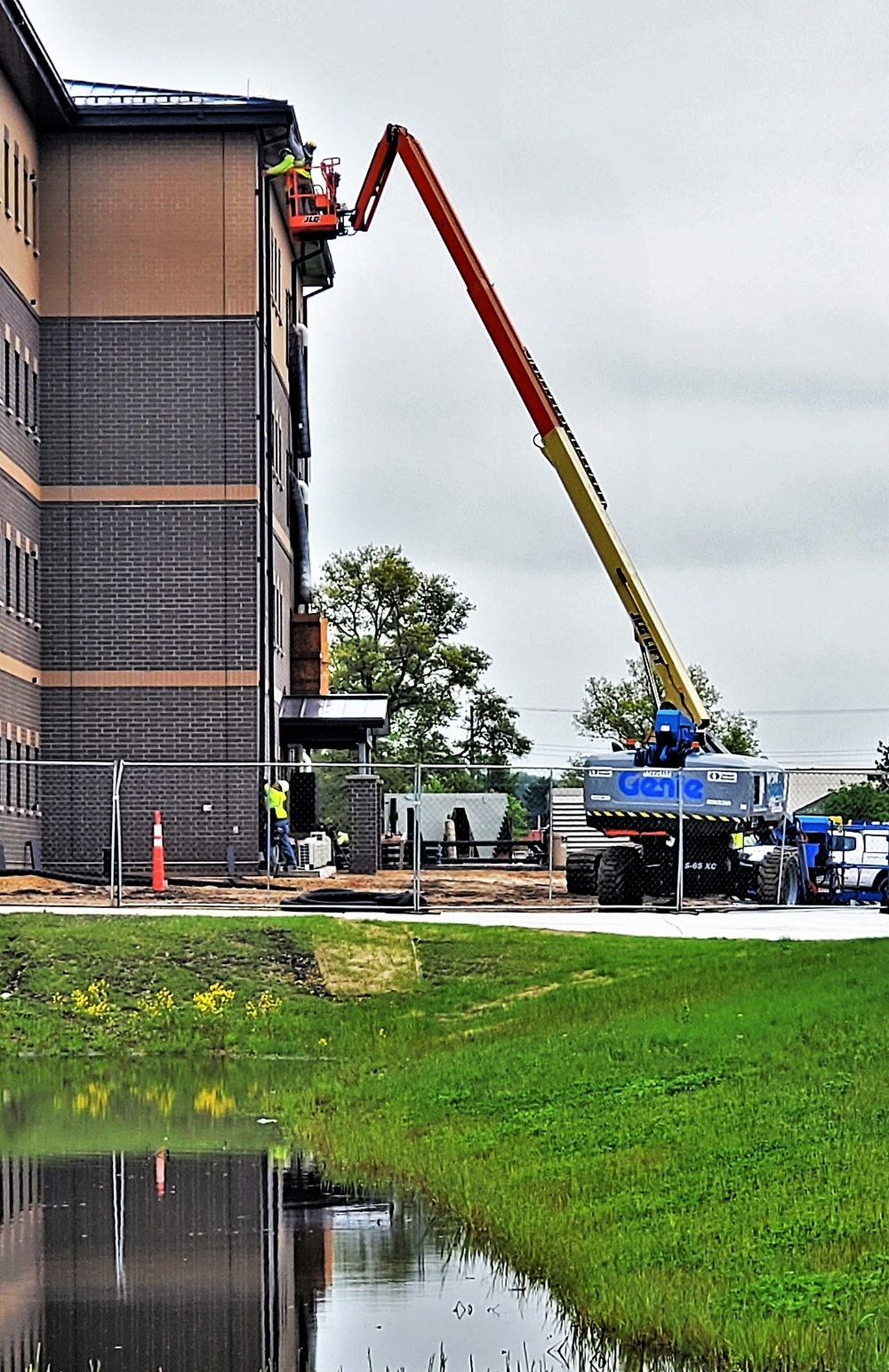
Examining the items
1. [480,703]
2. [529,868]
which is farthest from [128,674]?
[480,703]

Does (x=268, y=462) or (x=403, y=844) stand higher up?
(x=268, y=462)

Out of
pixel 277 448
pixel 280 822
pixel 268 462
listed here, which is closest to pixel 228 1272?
pixel 280 822

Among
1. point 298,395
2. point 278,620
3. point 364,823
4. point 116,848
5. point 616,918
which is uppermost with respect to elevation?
point 298,395

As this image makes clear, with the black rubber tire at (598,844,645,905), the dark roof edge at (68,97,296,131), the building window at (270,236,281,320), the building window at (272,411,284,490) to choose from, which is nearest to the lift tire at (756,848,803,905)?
the black rubber tire at (598,844,645,905)

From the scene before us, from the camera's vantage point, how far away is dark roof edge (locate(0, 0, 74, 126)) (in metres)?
41.0

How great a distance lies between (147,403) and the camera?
155 ft

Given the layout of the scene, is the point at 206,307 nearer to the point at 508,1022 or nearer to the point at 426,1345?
the point at 508,1022

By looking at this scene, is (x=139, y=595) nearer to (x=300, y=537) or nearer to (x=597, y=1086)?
(x=300, y=537)

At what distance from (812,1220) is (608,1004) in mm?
11037

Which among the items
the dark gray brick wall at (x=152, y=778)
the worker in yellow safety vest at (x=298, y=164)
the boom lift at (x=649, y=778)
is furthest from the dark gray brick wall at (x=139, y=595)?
the boom lift at (x=649, y=778)

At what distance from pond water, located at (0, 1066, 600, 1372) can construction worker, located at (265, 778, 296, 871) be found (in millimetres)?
26072

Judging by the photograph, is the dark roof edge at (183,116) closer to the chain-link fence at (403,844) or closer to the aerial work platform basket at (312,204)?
the aerial work platform basket at (312,204)

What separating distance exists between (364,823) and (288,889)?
9955 millimetres

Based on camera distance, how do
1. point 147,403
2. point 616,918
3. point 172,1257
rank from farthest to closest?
1. point 147,403
2. point 616,918
3. point 172,1257
